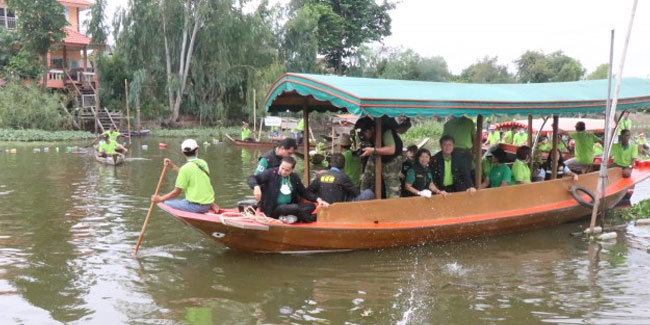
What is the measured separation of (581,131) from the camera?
10.1 meters

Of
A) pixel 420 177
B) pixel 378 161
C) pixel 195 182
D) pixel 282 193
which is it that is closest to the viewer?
pixel 195 182

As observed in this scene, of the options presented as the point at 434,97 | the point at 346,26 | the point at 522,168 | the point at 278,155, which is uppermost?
the point at 346,26

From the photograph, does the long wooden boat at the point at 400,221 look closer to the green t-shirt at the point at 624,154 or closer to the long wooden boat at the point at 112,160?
the green t-shirt at the point at 624,154

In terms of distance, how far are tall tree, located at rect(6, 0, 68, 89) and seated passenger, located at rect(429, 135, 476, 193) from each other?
87.1ft

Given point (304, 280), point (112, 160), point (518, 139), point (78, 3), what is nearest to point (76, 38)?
point (78, 3)

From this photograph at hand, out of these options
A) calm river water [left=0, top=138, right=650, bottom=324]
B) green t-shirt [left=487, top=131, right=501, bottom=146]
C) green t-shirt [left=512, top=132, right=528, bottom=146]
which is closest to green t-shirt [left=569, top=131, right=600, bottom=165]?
calm river water [left=0, top=138, right=650, bottom=324]

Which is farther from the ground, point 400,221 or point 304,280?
point 400,221

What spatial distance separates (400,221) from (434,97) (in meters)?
1.68

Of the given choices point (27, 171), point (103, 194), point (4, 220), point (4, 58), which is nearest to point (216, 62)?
point (4, 58)

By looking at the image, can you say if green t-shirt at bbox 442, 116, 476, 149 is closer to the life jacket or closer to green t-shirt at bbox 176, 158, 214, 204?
the life jacket

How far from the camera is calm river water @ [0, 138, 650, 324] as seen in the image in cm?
542

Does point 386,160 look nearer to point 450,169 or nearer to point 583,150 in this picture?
point 450,169

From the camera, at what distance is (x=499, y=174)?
8.70 m

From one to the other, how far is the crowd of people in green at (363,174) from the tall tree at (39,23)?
24997 mm
